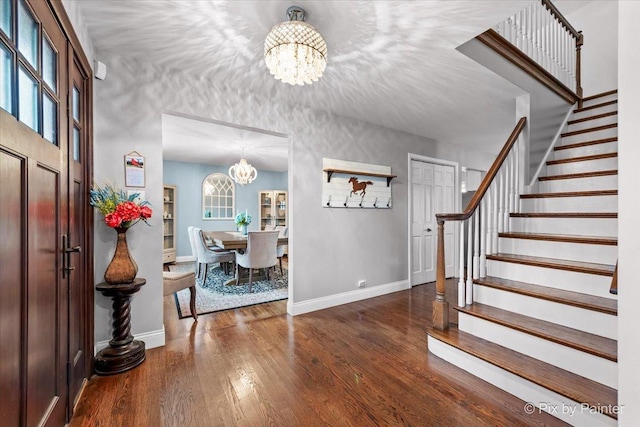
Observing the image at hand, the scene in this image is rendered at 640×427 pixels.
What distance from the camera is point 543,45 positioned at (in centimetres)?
321

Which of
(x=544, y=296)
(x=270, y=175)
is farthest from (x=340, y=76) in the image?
(x=270, y=175)

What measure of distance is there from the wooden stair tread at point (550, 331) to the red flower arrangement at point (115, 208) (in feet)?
8.64

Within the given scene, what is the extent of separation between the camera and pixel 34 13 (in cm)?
114

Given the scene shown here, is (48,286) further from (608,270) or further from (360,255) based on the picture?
(608,270)

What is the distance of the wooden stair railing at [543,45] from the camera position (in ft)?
8.52

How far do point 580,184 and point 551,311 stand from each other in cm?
174

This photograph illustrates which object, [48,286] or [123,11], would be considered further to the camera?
[123,11]

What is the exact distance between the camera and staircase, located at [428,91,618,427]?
160 cm

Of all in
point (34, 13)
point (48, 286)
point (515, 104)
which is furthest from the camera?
point (515, 104)

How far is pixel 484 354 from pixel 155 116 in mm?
3157

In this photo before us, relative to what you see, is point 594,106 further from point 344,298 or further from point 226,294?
point 226,294

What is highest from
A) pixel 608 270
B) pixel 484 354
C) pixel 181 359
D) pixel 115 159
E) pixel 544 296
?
pixel 115 159

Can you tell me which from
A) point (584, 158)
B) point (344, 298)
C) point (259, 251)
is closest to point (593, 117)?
point (584, 158)

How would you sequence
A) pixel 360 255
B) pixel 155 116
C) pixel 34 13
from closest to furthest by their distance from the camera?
1. pixel 34 13
2. pixel 155 116
3. pixel 360 255
